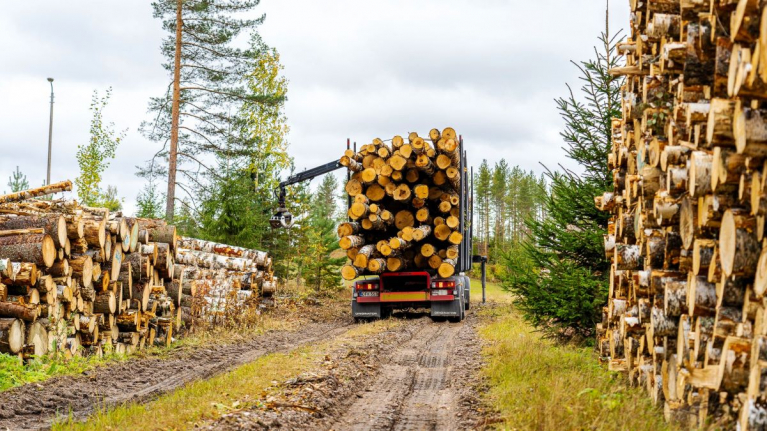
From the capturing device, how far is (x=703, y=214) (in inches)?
171

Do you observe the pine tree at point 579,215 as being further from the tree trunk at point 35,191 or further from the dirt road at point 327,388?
the tree trunk at point 35,191

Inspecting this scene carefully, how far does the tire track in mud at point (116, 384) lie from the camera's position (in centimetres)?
727

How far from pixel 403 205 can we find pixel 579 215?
291 inches

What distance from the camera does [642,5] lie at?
22.5ft

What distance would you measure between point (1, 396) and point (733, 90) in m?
7.69

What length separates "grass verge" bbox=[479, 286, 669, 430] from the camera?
557 centimetres

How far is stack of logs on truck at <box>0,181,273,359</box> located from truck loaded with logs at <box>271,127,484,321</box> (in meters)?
3.86

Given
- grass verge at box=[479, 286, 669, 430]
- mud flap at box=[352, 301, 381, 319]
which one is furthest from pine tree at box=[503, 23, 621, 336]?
mud flap at box=[352, 301, 381, 319]

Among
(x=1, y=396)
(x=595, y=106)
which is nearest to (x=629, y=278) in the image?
(x=595, y=106)

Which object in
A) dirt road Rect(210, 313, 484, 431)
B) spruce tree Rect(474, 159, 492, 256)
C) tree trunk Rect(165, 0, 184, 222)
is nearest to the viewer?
dirt road Rect(210, 313, 484, 431)

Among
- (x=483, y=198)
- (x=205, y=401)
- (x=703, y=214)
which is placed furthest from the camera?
(x=483, y=198)

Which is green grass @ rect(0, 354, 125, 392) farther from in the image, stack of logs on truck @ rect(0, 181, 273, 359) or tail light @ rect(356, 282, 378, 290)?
tail light @ rect(356, 282, 378, 290)

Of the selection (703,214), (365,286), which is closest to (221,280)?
(365,286)

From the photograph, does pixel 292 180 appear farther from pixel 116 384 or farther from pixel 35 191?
pixel 116 384
